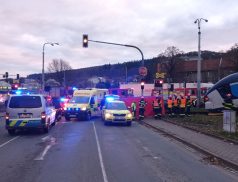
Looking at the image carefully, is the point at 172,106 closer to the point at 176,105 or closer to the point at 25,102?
A: the point at 176,105

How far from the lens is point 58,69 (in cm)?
6500

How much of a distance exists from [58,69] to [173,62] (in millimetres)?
27469

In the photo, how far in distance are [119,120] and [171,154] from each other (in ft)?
26.9

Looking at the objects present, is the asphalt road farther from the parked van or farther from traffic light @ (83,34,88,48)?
traffic light @ (83,34,88,48)

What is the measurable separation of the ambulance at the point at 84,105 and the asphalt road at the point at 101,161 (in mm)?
8076

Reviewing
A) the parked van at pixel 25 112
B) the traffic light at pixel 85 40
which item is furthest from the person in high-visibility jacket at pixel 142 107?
the parked van at pixel 25 112

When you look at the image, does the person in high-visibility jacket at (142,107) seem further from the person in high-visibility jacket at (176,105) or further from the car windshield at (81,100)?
the car windshield at (81,100)

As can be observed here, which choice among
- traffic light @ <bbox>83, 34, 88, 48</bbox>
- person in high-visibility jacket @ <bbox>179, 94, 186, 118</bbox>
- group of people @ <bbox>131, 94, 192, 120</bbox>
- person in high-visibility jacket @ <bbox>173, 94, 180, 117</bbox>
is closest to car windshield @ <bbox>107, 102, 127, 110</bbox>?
group of people @ <bbox>131, 94, 192, 120</bbox>

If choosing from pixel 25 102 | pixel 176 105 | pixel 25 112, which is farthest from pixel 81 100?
pixel 25 112

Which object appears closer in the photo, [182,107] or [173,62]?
[182,107]

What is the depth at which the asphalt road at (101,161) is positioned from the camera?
6625 mm

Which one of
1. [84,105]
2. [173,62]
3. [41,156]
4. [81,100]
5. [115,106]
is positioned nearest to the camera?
[41,156]

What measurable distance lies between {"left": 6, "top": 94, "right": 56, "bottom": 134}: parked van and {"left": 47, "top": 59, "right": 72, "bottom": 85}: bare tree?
167 ft

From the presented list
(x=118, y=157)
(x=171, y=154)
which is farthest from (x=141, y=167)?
(x=171, y=154)
